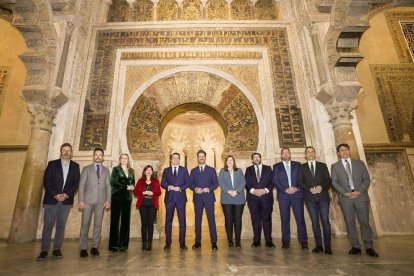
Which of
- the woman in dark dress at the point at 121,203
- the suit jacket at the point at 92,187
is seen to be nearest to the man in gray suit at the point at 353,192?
the woman in dark dress at the point at 121,203

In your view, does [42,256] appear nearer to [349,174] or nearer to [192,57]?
[349,174]

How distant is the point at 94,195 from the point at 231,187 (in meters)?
2.04

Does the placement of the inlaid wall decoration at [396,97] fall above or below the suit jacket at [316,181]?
above

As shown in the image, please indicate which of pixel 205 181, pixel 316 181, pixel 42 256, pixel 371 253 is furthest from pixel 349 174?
pixel 42 256

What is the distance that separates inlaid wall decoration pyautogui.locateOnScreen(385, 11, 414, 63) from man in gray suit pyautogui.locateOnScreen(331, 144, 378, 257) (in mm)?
6458

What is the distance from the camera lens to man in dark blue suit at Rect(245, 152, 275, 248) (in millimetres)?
3936

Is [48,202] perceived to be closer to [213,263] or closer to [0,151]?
[213,263]

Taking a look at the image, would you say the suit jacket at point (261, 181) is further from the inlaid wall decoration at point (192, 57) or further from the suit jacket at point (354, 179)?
the inlaid wall decoration at point (192, 57)

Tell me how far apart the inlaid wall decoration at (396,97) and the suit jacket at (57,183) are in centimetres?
771

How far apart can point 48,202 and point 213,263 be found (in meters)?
2.24

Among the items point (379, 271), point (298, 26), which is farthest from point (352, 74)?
point (379, 271)

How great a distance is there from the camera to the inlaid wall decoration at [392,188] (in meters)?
6.17

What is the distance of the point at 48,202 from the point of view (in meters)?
3.23

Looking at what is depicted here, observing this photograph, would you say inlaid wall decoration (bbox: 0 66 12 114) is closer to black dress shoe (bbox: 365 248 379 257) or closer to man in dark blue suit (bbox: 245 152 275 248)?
man in dark blue suit (bbox: 245 152 275 248)
